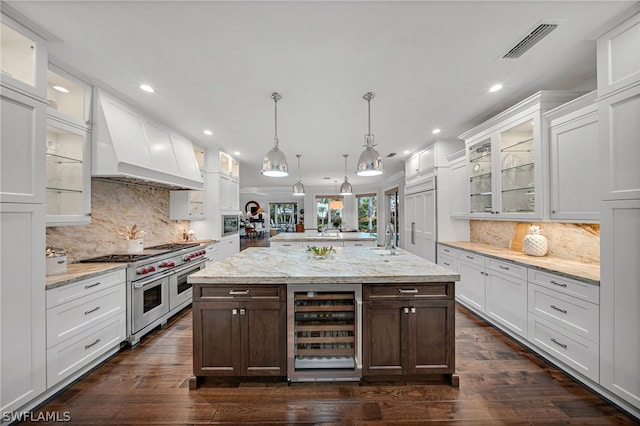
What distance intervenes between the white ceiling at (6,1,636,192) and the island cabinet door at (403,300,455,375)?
199 cm

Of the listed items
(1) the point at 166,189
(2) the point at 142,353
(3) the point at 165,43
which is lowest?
(2) the point at 142,353

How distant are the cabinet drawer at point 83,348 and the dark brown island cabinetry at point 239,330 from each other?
995mm

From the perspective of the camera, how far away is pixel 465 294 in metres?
3.57

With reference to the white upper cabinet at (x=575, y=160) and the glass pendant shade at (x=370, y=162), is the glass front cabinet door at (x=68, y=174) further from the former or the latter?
the white upper cabinet at (x=575, y=160)

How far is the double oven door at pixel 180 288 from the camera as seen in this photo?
10.4 feet

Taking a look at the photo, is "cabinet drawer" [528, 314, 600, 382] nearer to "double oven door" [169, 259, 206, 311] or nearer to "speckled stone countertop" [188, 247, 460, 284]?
"speckled stone countertop" [188, 247, 460, 284]

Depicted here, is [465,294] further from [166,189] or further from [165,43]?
[166,189]

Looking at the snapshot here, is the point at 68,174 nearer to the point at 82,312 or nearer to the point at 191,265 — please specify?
the point at 82,312

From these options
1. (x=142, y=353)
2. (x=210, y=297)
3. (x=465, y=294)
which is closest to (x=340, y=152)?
(x=465, y=294)

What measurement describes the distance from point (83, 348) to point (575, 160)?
181 inches

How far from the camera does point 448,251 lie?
3.94 m

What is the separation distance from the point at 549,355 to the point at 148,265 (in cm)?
407

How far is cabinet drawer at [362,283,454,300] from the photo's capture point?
193cm

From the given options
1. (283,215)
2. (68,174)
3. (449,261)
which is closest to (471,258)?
(449,261)
